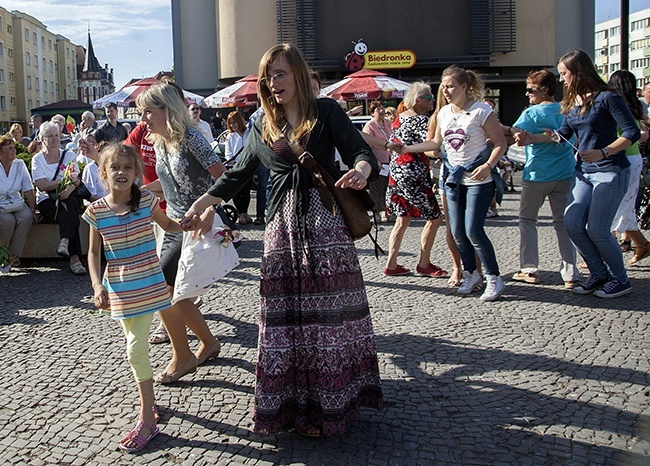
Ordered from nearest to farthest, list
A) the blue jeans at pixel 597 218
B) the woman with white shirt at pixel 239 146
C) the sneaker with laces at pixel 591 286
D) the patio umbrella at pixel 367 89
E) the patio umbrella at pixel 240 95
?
the blue jeans at pixel 597 218, the sneaker with laces at pixel 591 286, the woman with white shirt at pixel 239 146, the patio umbrella at pixel 367 89, the patio umbrella at pixel 240 95

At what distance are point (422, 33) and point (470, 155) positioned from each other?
27.5 meters

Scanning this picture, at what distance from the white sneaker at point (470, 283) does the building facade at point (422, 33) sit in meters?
26.0

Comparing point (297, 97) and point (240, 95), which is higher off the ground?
point (240, 95)

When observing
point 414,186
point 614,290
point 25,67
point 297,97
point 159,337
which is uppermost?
point 25,67

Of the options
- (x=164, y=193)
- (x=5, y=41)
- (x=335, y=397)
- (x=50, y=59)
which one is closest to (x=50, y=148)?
(x=164, y=193)

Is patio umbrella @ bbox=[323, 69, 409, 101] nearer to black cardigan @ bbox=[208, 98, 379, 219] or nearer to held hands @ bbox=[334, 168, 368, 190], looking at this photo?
black cardigan @ bbox=[208, 98, 379, 219]

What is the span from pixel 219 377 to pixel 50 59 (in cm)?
10546

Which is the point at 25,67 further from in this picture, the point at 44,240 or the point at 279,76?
the point at 279,76

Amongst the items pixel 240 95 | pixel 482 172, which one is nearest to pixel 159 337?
pixel 482 172

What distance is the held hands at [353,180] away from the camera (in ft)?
11.5

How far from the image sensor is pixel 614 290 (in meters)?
6.51

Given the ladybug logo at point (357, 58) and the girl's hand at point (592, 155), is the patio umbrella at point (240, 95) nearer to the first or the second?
the ladybug logo at point (357, 58)

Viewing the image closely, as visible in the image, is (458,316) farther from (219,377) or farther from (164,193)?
(164,193)

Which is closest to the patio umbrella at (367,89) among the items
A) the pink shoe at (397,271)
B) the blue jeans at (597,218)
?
the pink shoe at (397,271)
